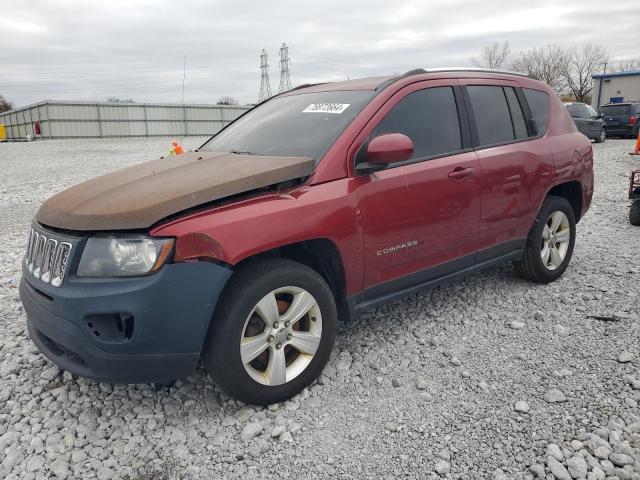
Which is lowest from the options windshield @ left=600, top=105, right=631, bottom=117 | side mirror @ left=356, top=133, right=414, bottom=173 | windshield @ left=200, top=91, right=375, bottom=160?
side mirror @ left=356, top=133, right=414, bottom=173

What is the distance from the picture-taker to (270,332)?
2607 mm

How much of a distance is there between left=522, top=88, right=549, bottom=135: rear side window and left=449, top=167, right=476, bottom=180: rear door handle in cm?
113

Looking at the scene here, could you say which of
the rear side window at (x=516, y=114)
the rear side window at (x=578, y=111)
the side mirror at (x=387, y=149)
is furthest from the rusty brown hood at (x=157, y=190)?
the rear side window at (x=578, y=111)

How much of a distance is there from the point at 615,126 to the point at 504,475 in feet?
77.5

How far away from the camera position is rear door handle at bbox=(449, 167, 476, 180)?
3.37 m

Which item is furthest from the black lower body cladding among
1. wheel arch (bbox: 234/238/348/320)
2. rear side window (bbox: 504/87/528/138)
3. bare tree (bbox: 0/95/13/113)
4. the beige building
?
bare tree (bbox: 0/95/13/113)

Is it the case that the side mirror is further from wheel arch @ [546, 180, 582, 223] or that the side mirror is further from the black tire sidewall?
wheel arch @ [546, 180, 582, 223]

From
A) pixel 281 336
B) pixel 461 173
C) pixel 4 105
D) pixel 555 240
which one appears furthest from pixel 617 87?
pixel 4 105

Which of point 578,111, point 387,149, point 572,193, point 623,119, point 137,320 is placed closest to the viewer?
point 137,320

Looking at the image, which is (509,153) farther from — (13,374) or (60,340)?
(13,374)

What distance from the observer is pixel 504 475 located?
217 cm

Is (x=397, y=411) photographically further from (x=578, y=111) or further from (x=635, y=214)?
(x=578, y=111)

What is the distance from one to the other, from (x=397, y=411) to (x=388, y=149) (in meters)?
1.45

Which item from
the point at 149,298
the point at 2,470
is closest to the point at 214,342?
the point at 149,298
